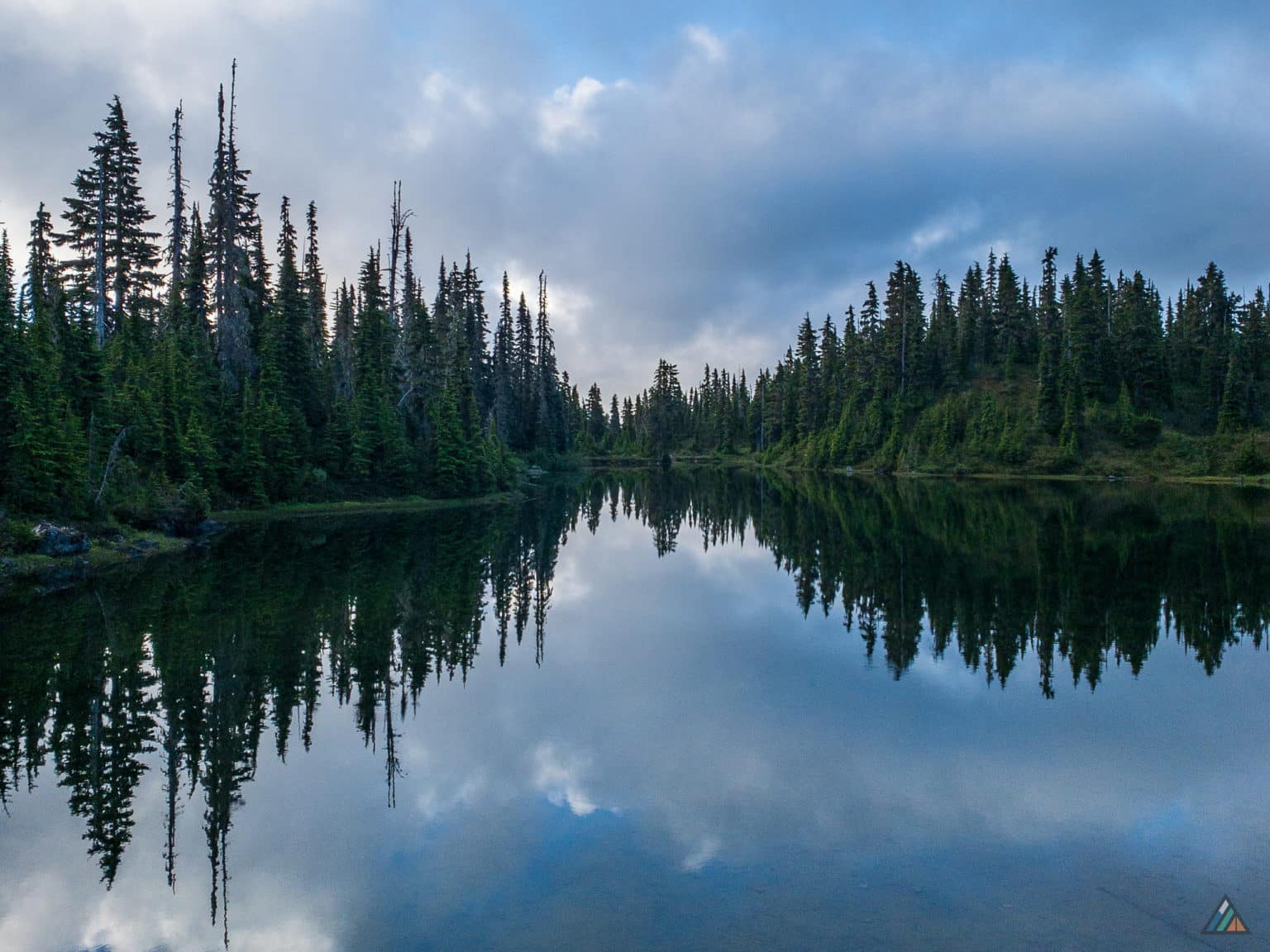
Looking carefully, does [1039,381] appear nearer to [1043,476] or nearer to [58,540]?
[1043,476]

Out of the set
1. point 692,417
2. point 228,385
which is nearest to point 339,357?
point 228,385

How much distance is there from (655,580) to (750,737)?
46.8ft

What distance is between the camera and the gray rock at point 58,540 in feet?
74.7

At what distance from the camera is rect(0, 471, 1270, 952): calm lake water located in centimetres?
679

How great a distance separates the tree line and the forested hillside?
53447mm

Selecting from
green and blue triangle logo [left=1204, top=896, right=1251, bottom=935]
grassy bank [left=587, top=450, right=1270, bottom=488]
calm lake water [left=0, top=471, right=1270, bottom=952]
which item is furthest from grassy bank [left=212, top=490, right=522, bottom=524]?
grassy bank [left=587, top=450, right=1270, bottom=488]

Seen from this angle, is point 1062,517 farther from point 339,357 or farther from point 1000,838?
point 339,357

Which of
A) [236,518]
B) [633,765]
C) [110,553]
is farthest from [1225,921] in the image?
[236,518]

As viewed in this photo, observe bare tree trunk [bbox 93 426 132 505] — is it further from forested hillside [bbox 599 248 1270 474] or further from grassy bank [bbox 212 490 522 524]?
forested hillside [bbox 599 248 1270 474]

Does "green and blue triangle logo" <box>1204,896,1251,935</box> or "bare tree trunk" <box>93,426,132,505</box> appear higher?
"bare tree trunk" <box>93,426,132,505</box>

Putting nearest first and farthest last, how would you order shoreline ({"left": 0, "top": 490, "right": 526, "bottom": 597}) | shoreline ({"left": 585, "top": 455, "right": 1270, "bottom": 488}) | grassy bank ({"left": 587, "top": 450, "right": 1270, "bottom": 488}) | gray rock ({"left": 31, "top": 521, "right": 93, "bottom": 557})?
shoreline ({"left": 0, "top": 490, "right": 526, "bottom": 597}), gray rock ({"left": 31, "top": 521, "right": 93, "bottom": 557}), shoreline ({"left": 585, "top": 455, "right": 1270, "bottom": 488}), grassy bank ({"left": 587, "top": 450, "right": 1270, "bottom": 488})

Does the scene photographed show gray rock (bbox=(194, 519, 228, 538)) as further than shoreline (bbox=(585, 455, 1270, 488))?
No

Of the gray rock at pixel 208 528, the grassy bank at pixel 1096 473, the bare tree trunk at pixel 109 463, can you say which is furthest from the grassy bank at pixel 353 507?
the grassy bank at pixel 1096 473

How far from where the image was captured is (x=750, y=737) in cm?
1088
